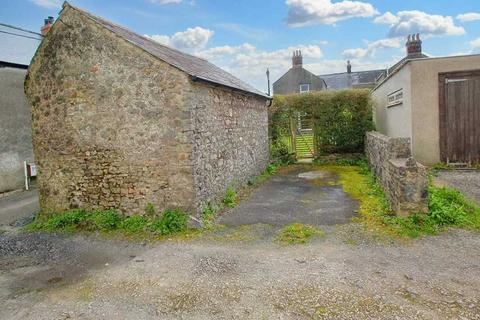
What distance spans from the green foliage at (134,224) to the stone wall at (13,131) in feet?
24.5

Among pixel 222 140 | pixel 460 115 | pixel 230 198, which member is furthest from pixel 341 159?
pixel 222 140

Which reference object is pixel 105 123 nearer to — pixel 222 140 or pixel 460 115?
pixel 222 140

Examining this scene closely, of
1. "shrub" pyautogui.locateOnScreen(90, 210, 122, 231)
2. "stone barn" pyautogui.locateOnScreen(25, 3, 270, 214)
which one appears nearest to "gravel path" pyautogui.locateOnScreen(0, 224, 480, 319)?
"shrub" pyautogui.locateOnScreen(90, 210, 122, 231)

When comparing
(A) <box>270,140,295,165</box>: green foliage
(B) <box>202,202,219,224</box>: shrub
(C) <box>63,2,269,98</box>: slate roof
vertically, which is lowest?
(B) <box>202,202,219,224</box>: shrub

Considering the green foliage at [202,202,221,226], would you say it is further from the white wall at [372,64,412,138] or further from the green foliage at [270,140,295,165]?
the green foliage at [270,140,295,165]

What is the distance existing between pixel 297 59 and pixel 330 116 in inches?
1104

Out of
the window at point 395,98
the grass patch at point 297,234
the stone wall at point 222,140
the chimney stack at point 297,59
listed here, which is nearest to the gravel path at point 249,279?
the grass patch at point 297,234

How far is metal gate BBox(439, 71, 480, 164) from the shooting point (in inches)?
437

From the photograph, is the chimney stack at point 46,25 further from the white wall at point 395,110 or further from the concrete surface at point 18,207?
the white wall at point 395,110

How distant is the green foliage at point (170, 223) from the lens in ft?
23.0

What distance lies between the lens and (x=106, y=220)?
7.55 m

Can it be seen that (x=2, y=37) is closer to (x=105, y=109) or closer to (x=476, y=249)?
(x=105, y=109)

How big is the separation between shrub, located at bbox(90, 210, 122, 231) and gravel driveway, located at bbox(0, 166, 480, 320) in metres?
0.73

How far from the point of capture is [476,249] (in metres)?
5.42
